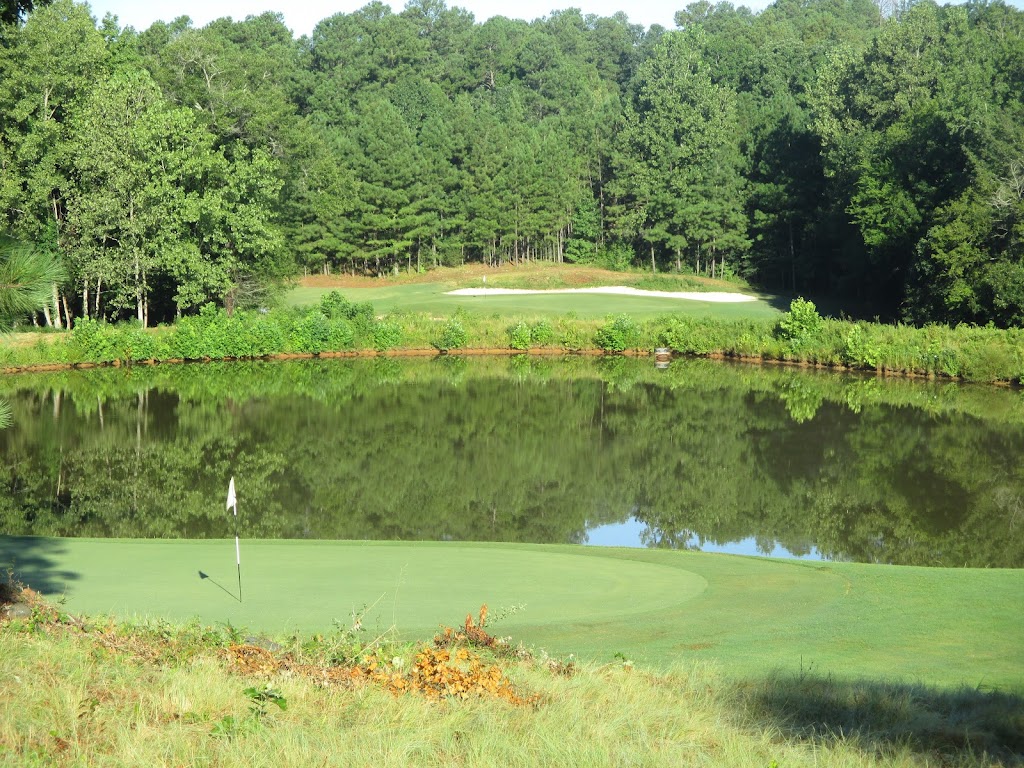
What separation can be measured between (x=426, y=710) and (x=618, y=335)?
44.1 meters

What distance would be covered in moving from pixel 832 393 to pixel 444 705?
32797 mm

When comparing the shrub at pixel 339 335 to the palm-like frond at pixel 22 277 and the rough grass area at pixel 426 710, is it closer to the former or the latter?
the palm-like frond at pixel 22 277

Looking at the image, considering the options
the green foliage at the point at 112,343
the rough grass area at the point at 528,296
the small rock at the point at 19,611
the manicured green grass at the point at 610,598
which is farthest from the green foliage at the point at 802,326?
the small rock at the point at 19,611

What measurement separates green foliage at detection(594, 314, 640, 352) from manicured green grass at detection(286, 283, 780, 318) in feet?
12.9

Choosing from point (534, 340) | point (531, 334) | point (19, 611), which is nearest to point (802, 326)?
point (534, 340)

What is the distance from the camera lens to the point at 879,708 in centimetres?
821

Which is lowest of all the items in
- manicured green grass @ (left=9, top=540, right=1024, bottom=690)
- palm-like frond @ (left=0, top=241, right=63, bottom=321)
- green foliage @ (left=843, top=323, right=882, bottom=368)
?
manicured green grass @ (left=9, top=540, right=1024, bottom=690)

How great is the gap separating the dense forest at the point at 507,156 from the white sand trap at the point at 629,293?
6987mm

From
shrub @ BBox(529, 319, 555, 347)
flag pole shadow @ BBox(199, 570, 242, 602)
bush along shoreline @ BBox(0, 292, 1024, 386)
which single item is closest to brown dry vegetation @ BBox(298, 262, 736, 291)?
shrub @ BBox(529, 319, 555, 347)

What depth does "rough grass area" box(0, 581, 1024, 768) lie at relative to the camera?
676 centimetres

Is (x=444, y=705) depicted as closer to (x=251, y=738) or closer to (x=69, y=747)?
(x=251, y=738)

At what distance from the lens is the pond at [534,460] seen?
67.3ft

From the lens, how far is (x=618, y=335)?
51188 millimetres

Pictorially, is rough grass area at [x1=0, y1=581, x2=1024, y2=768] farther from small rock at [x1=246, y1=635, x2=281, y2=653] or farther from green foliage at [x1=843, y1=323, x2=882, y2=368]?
green foliage at [x1=843, y1=323, x2=882, y2=368]
